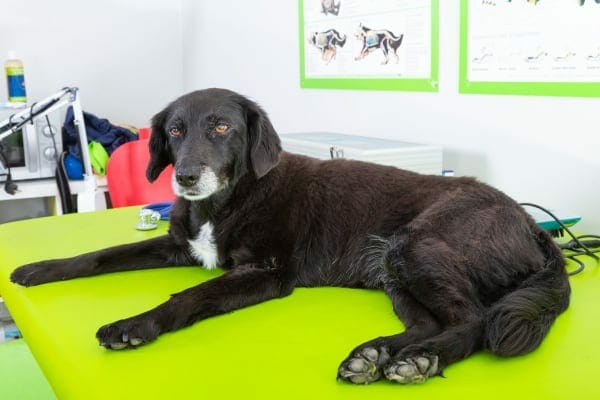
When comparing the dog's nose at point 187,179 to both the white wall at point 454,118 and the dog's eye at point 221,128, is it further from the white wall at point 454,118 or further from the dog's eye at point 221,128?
the white wall at point 454,118

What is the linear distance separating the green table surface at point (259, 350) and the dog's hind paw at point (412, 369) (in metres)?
0.01

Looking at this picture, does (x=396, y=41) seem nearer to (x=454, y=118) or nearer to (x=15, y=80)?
(x=454, y=118)

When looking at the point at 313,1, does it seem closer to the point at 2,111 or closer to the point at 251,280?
the point at 2,111

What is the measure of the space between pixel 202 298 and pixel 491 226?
0.54 m

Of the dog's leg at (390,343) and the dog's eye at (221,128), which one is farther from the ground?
the dog's eye at (221,128)

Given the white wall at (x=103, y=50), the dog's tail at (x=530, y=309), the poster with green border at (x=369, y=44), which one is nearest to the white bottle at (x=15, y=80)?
the white wall at (x=103, y=50)

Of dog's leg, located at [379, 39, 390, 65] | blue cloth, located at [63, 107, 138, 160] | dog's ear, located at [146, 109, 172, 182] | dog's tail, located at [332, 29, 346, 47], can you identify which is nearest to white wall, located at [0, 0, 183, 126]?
blue cloth, located at [63, 107, 138, 160]

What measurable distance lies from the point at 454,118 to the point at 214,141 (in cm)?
93

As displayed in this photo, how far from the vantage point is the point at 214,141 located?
1271 millimetres

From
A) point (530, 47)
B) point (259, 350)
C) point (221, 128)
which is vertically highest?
point (530, 47)

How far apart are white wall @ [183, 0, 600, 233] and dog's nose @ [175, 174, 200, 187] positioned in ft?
3.20

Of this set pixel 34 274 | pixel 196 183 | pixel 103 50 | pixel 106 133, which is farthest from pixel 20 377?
pixel 103 50

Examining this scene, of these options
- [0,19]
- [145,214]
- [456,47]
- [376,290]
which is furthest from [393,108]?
[0,19]

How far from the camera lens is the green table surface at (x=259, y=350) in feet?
2.61
